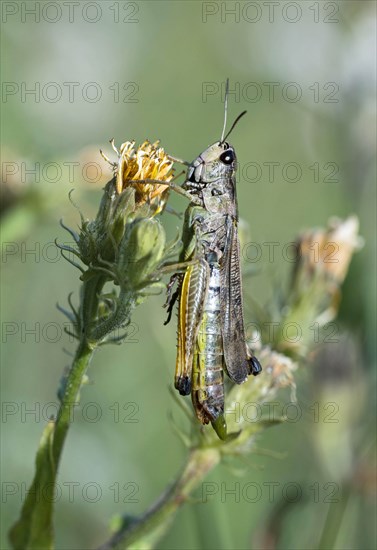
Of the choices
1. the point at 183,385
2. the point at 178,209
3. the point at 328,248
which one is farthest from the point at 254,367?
the point at 178,209

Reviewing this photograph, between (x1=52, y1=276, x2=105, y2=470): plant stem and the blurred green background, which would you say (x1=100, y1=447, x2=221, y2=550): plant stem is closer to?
the blurred green background

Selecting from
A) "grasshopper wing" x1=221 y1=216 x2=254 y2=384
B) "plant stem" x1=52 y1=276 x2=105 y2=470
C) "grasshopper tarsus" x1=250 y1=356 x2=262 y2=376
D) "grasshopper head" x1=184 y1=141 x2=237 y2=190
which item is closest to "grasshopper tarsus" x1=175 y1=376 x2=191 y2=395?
"grasshopper wing" x1=221 y1=216 x2=254 y2=384

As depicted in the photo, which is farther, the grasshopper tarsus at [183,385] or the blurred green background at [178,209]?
the blurred green background at [178,209]

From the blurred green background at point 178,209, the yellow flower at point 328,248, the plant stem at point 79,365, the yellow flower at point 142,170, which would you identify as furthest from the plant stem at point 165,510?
the yellow flower at point 328,248

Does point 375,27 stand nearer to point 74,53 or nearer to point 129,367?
point 74,53

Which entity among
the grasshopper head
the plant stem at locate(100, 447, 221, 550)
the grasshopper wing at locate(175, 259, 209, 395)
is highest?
the grasshopper head

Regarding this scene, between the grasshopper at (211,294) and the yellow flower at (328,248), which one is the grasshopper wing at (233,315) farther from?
the yellow flower at (328,248)

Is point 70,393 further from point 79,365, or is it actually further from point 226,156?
point 226,156
